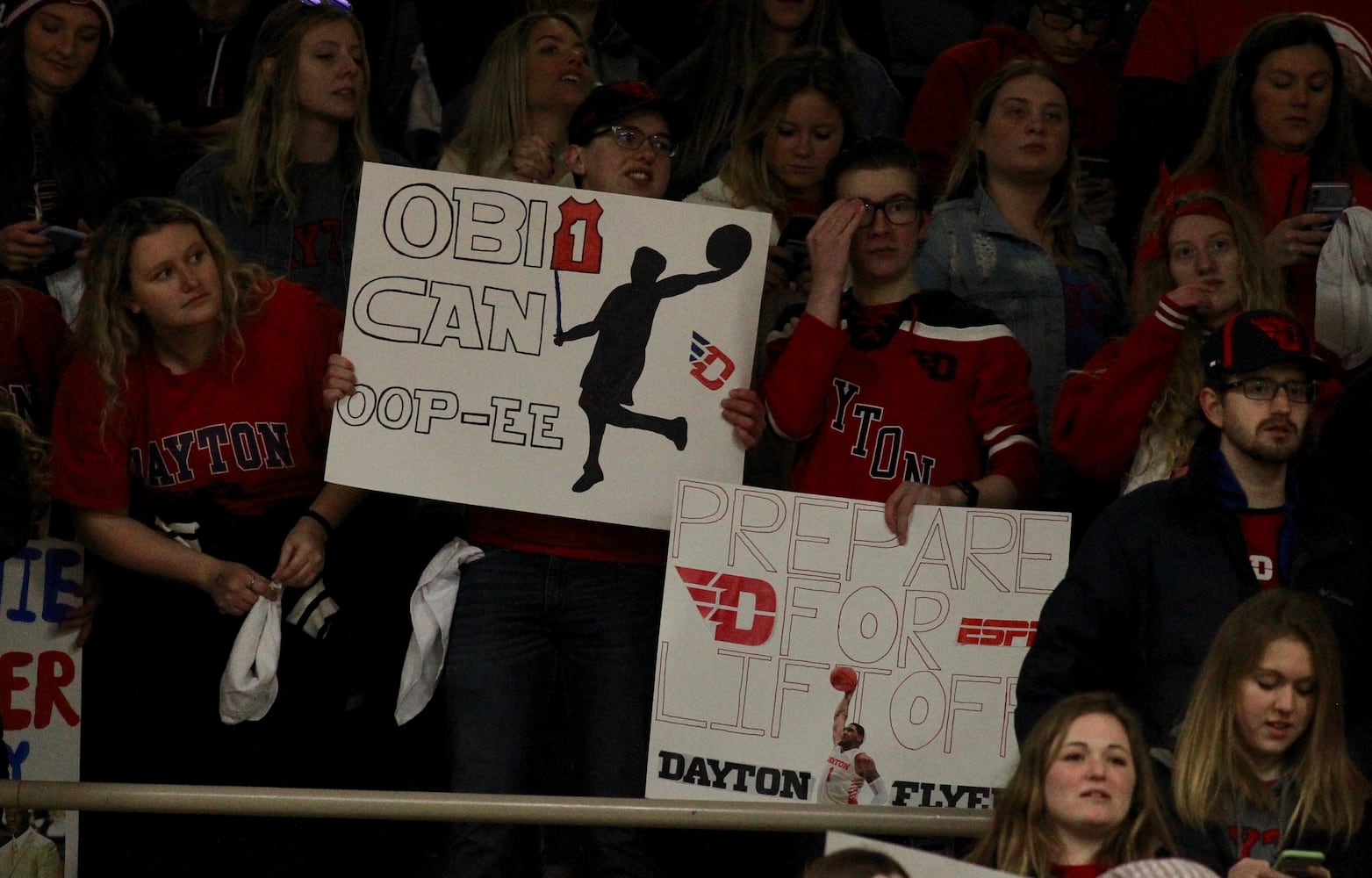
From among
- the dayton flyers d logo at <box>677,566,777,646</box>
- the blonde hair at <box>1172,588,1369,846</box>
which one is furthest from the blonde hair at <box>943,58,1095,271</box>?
the blonde hair at <box>1172,588,1369,846</box>

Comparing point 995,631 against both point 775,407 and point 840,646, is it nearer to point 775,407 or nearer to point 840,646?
point 840,646

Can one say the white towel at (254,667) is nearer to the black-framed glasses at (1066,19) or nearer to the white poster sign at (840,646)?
the white poster sign at (840,646)

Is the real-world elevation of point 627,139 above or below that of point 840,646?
above

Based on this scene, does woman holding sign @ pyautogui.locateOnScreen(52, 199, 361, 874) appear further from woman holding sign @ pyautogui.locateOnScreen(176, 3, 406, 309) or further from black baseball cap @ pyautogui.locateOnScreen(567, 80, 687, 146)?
black baseball cap @ pyautogui.locateOnScreen(567, 80, 687, 146)

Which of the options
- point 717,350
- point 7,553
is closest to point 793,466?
point 717,350

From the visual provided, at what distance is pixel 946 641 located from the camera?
4.43 meters

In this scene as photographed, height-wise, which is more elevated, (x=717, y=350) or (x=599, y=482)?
(x=717, y=350)

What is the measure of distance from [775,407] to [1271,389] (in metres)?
1.13

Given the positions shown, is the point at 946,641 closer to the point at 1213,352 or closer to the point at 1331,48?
the point at 1213,352

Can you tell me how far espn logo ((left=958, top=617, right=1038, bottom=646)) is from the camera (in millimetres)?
4426

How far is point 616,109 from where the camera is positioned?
4.90 m

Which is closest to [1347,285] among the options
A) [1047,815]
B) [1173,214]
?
[1173,214]

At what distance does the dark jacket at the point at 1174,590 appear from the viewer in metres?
3.95

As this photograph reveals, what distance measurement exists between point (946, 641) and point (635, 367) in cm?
95
